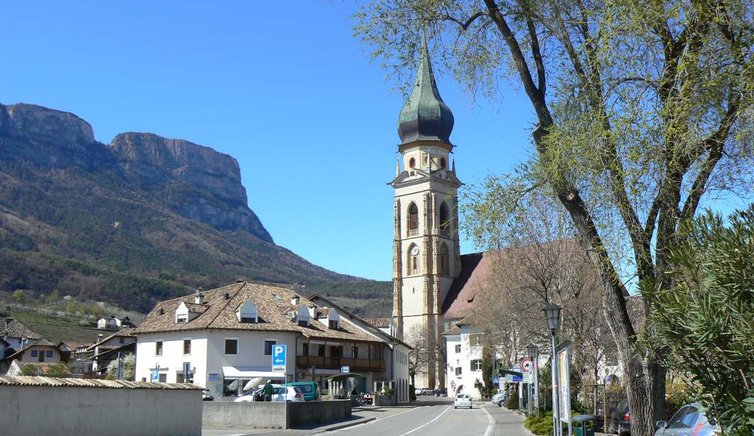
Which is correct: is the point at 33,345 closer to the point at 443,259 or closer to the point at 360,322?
the point at 360,322

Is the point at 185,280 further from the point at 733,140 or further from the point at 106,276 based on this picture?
the point at 733,140

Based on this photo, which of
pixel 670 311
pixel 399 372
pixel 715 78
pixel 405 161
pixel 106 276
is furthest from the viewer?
pixel 106 276

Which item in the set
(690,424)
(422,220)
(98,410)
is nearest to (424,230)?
(422,220)

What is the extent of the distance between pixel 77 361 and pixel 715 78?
9337 centimetres

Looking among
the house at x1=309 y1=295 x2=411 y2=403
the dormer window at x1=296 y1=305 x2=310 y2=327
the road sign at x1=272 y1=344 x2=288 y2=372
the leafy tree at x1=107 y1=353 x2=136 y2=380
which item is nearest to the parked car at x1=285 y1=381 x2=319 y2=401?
the dormer window at x1=296 y1=305 x2=310 y2=327

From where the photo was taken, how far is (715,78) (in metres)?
9.65

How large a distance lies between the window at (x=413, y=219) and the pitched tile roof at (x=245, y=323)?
166ft

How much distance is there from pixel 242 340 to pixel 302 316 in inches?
257

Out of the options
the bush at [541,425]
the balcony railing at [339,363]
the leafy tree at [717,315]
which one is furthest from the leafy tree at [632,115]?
the balcony railing at [339,363]

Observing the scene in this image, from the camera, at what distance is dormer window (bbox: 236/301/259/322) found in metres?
52.4

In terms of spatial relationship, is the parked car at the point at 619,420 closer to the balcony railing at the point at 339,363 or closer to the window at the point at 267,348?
the window at the point at 267,348

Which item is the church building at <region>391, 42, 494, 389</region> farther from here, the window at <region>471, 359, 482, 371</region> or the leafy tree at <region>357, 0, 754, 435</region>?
the leafy tree at <region>357, 0, 754, 435</region>

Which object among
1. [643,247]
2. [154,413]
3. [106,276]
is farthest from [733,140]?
[106,276]

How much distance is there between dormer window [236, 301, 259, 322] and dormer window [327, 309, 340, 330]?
877cm
